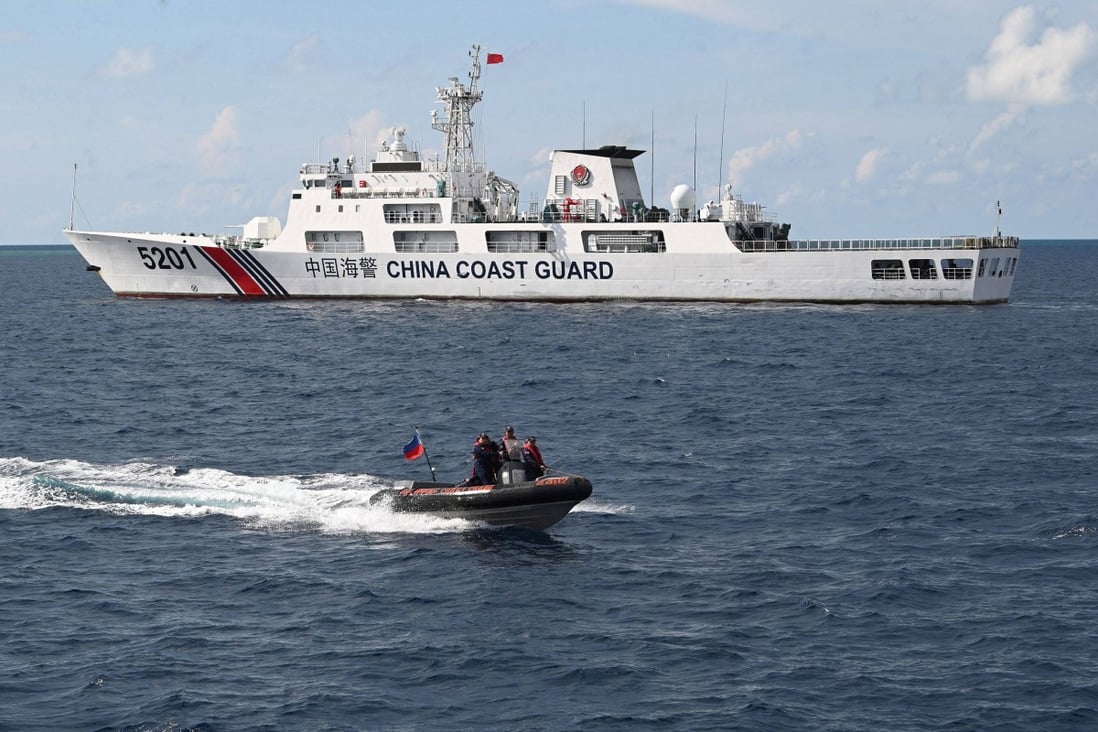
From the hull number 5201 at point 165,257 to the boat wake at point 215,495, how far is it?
4703cm

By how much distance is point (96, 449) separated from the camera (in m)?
33.8

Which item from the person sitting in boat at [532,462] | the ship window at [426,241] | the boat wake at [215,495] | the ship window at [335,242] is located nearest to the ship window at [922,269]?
the ship window at [426,241]

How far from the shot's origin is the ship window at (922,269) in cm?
6919

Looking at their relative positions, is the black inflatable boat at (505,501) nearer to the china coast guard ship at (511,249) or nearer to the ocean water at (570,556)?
the ocean water at (570,556)

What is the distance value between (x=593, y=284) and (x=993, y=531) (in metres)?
47.5

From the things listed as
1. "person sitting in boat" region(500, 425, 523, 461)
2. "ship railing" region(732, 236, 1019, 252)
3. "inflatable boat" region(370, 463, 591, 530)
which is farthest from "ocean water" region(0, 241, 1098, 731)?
"ship railing" region(732, 236, 1019, 252)

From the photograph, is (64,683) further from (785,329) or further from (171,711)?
(785,329)

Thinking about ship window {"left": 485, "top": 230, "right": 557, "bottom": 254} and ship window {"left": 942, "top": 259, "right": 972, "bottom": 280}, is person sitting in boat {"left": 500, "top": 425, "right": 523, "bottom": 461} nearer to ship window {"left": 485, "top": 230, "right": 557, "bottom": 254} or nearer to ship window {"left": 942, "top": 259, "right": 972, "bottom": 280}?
ship window {"left": 485, "top": 230, "right": 557, "bottom": 254}

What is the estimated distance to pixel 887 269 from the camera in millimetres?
69438

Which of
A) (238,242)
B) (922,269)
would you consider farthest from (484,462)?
(238,242)

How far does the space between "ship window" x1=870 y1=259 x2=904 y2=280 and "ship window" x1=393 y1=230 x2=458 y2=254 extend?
2459cm

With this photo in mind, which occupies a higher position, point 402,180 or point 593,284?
point 402,180

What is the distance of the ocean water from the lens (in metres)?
17.8

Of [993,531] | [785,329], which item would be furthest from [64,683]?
[785,329]
